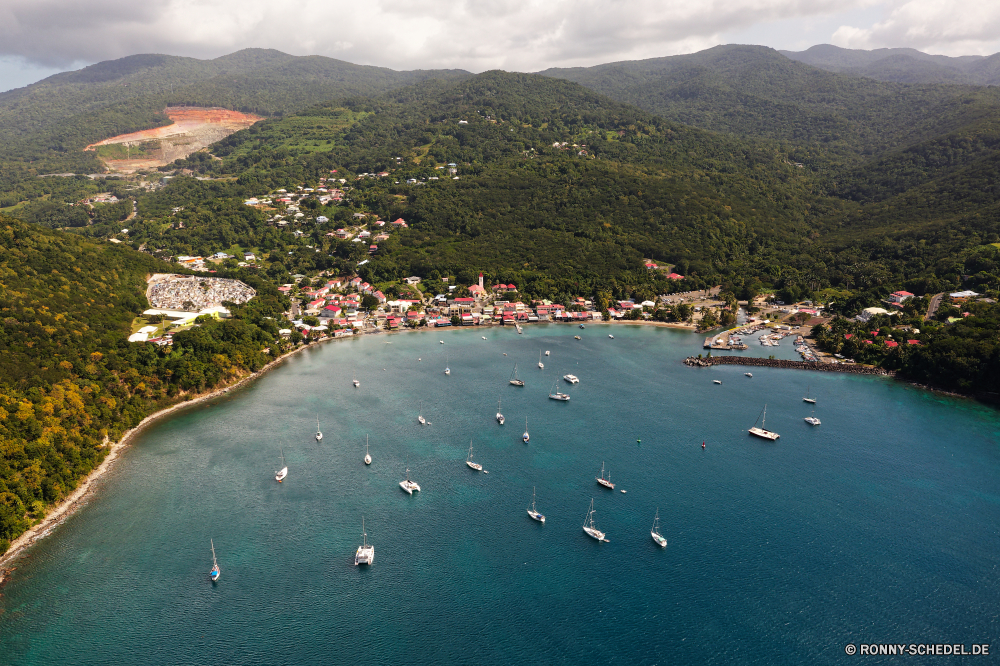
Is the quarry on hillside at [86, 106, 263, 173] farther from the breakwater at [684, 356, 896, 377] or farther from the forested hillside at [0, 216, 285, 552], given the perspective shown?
the breakwater at [684, 356, 896, 377]

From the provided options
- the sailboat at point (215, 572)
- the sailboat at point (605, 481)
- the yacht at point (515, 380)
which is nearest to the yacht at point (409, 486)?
the sailboat at point (215, 572)

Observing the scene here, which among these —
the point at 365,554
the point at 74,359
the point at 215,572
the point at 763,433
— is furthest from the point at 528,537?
the point at 74,359

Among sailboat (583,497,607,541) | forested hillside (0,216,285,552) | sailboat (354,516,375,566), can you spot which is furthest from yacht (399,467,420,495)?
forested hillside (0,216,285,552)

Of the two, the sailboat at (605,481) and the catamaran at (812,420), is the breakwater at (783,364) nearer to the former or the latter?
the catamaran at (812,420)

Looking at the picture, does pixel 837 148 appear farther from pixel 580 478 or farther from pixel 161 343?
pixel 161 343

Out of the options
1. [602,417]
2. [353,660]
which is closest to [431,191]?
[602,417]

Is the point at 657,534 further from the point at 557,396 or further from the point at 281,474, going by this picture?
the point at 281,474
